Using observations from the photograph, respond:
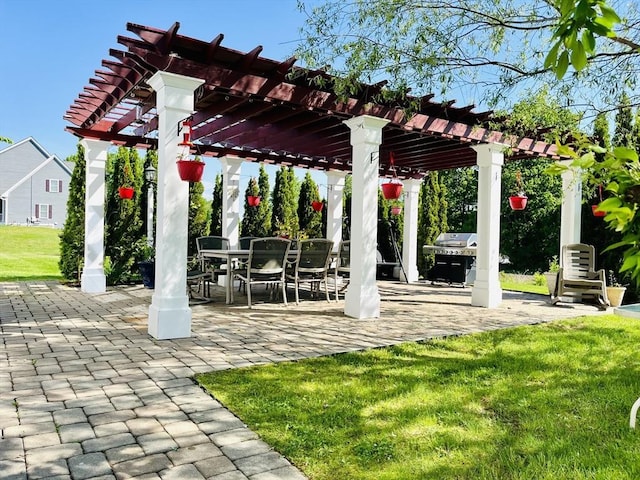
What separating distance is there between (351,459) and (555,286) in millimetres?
6771

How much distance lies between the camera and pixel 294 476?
2004 millimetres

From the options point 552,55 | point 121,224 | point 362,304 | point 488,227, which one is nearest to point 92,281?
point 121,224

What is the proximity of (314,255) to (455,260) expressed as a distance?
4.85m

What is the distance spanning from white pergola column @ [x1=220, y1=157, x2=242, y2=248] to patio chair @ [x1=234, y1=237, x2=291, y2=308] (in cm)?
281

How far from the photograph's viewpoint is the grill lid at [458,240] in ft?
Result: 33.7

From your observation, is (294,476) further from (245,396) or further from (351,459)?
(245,396)

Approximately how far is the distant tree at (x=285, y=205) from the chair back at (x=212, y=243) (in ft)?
11.3

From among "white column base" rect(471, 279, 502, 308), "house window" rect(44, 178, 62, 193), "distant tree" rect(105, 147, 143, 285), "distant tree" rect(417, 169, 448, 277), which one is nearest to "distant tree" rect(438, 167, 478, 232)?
"distant tree" rect(417, 169, 448, 277)

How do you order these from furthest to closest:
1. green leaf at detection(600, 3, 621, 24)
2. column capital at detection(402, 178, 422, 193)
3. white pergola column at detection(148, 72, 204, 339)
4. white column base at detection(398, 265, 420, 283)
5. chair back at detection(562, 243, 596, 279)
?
column capital at detection(402, 178, 422, 193) → white column base at detection(398, 265, 420, 283) → chair back at detection(562, 243, 596, 279) → white pergola column at detection(148, 72, 204, 339) → green leaf at detection(600, 3, 621, 24)

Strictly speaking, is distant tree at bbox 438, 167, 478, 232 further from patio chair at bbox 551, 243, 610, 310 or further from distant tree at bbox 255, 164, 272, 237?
patio chair at bbox 551, 243, 610, 310

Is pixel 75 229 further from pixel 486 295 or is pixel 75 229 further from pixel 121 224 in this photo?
pixel 486 295

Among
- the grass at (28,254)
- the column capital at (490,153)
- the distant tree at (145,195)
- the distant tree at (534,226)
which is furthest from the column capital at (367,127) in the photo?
the distant tree at (534,226)

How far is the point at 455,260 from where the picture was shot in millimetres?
10453

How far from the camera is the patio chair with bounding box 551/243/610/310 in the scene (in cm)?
713
